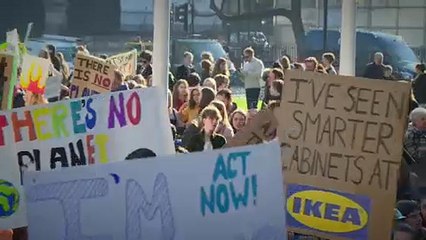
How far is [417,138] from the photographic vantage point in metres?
7.75

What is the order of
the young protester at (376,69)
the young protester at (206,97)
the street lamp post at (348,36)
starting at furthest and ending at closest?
the young protester at (376,69) → the young protester at (206,97) → the street lamp post at (348,36)

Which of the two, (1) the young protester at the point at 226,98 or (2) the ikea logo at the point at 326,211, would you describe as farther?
(1) the young protester at the point at 226,98

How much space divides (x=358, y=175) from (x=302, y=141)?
314mm

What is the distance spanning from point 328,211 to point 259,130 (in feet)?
1.96

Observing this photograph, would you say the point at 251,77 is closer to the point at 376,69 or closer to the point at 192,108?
the point at 376,69

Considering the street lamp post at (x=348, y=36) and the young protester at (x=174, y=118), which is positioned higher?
the street lamp post at (x=348, y=36)

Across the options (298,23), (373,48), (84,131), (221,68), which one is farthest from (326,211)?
(298,23)

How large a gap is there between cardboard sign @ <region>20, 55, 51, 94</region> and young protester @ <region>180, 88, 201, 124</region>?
128 cm

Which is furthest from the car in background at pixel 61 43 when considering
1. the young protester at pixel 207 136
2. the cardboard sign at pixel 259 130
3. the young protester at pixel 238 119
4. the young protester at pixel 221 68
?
the cardboard sign at pixel 259 130

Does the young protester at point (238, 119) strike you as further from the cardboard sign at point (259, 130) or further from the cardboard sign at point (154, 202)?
the cardboard sign at point (154, 202)

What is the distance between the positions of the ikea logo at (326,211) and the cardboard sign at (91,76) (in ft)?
12.7

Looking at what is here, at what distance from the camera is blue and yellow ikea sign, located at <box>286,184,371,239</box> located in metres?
4.70

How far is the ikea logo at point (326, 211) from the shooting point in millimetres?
4707

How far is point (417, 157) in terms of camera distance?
7.78 m
